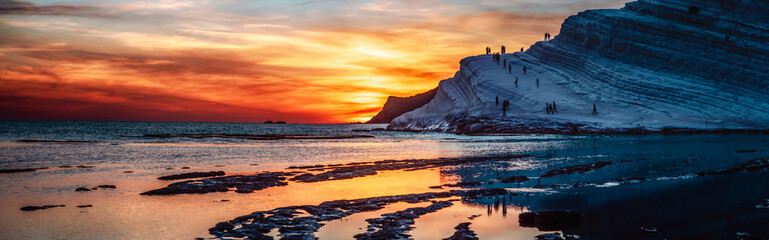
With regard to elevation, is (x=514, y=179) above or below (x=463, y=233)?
above

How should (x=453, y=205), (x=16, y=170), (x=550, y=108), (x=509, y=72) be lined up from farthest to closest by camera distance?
(x=509, y=72)
(x=550, y=108)
(x=16, y=170)
(x=453, y=205)

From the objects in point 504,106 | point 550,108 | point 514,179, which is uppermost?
point 504,106

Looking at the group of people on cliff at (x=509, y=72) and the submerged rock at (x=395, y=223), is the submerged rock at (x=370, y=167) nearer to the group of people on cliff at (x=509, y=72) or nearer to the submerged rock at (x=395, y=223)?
the submerged rock at (x=395, y=223)

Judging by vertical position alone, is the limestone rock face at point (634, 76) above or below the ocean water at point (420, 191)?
above

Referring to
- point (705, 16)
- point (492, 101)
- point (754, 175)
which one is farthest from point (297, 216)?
point (705, 16)

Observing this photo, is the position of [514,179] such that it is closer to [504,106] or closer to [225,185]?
[225,185]

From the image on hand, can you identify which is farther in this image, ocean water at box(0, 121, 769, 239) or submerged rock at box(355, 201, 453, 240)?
ocean water at box(0, 121, 769, 239)

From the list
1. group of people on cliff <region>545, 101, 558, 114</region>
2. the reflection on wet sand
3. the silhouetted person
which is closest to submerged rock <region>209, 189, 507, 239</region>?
the reflection on wet sand

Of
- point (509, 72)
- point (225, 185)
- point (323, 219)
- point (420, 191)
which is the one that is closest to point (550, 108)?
point (509, 72)

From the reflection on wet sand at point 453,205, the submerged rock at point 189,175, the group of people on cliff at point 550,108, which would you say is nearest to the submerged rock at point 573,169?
the reflection on wet sand at point 453,205

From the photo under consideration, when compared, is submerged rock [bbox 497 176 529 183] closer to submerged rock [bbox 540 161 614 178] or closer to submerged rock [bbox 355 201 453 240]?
submerged rock [bbox 540 161 614 178]

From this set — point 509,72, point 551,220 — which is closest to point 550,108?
point 509,72

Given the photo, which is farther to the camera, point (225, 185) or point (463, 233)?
point (225, 185)

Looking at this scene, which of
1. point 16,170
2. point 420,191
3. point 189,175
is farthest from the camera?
point 16,170
